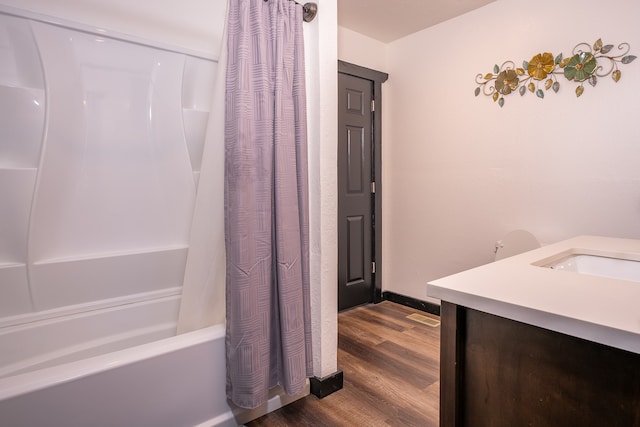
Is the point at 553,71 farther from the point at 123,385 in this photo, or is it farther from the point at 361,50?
the point at 123,385

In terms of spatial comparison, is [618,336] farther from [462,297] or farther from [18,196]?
[18,196]

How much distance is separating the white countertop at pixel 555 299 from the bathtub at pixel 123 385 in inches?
39.1

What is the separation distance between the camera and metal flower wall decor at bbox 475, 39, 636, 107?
6.39 feet

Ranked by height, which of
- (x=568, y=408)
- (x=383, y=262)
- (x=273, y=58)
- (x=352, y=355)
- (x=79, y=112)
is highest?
(x=273, y=58)

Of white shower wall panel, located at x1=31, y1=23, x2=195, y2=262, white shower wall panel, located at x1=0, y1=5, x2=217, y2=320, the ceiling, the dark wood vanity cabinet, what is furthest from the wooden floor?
the ceiling

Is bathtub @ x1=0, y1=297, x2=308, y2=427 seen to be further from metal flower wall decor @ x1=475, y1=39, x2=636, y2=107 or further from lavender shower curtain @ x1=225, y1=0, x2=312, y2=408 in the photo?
metal flower wall decor @ x1=475, y1=39, x2=636, y2=107

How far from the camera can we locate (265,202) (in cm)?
144

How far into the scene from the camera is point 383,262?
328 cm

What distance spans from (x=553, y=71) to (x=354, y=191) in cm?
161

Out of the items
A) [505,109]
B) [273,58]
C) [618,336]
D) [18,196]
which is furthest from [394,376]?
[18,196]

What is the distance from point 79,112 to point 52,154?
9.8 inches

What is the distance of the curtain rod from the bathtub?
148 cm

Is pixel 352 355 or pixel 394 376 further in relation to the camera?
pixel 352 355

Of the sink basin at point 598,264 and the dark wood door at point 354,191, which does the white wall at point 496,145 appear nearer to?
the dark wood door at point 354,191
